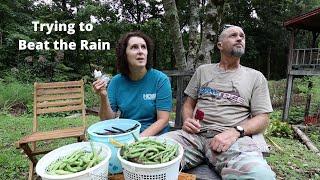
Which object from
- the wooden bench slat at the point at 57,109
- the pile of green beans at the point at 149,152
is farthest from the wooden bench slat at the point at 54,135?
the pile of green beans at the point at 149,152

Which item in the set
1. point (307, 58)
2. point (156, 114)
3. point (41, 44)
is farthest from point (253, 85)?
point (41, 44)

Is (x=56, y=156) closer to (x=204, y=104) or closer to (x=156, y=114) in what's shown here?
(x=156, y=114)

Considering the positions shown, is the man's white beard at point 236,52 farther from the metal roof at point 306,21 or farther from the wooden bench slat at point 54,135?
the metal roof at point 306,21

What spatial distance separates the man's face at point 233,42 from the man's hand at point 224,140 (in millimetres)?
809

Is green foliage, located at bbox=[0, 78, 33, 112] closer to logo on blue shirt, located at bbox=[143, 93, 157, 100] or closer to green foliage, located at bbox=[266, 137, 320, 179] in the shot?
green foliage, located at bbox=[266, 137, 320, 179]

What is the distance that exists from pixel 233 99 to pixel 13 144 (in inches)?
169

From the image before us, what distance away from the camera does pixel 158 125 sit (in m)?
3.06

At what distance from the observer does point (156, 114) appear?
3.25 m

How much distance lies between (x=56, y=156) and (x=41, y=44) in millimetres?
14257

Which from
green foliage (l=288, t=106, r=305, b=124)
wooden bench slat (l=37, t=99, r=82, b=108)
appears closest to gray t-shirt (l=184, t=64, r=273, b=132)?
wooden bench slat (l=37, t=99, r=82, b=108)

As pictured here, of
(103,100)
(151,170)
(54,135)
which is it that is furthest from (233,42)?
(54,135)

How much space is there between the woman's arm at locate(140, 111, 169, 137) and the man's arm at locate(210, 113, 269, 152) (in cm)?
51

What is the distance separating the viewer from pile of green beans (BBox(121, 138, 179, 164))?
1903 millimetres

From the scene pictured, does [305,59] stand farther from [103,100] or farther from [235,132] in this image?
[103,100]
